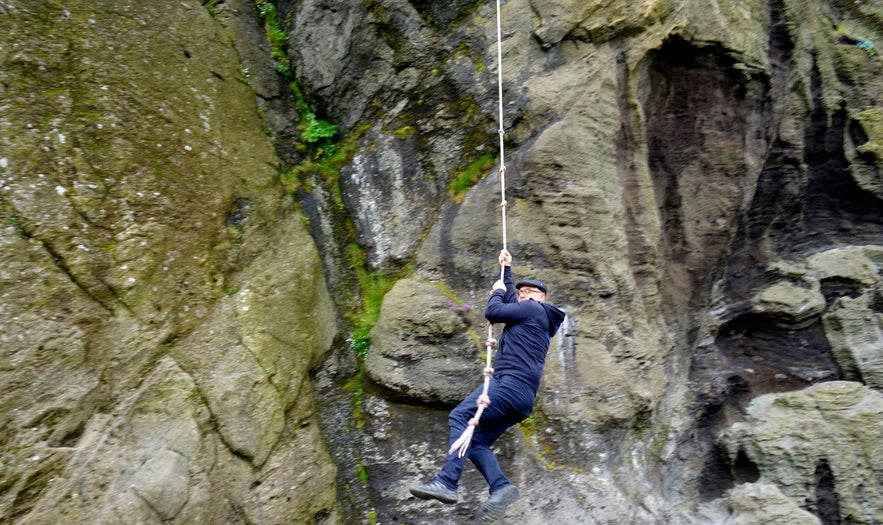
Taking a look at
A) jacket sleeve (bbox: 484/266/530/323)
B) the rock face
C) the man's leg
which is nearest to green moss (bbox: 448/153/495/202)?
the rock face

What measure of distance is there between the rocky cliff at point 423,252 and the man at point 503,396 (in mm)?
1209

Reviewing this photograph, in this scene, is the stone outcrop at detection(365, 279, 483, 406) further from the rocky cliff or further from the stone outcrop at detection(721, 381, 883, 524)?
the stone outcrop at detection(721, 381, 883, 524)

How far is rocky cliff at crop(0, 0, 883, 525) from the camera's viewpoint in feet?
18.5

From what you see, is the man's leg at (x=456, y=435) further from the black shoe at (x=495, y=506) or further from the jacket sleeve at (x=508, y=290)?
the jacket sleeve at (x=508, y=290)

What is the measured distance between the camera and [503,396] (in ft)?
17.7

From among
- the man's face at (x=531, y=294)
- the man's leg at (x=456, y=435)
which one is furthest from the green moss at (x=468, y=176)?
the man's leg at (x=456, y=435)

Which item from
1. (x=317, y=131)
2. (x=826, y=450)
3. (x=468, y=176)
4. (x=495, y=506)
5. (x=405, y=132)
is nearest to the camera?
(x=495, y=506)

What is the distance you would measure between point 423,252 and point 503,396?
251cm

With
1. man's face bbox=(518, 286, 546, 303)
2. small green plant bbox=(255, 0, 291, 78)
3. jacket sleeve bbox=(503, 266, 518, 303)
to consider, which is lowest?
man's face bbox=(518, 286, 546, 303)

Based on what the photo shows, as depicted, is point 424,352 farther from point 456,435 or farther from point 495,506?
point 495,506

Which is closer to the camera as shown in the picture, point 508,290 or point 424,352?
point 508,290

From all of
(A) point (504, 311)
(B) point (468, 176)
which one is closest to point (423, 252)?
(B) point (468, 176)

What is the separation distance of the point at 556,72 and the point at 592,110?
2.21 ft

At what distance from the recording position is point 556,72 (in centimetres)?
760
